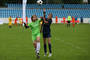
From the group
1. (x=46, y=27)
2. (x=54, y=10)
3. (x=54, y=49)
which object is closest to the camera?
(x=46, y=27)

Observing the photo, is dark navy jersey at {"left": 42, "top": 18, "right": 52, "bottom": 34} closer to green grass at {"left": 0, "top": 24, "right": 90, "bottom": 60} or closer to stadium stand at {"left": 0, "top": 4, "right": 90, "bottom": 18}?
green grass at {"left": 0, "top": 24, "right": 90, "bottom": 60}

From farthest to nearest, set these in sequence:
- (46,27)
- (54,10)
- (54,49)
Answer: (54,10)
(54,49)
(46,27)

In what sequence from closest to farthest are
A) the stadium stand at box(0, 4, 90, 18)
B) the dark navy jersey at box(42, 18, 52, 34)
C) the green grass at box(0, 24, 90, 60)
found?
the green grass at box(0, 24, 90, 60) → the dark navy jersey at box(42, 18, 52, 34) → the stadium stand at box(0, 4, 90, 18)

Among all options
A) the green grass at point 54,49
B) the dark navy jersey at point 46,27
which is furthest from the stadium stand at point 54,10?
the dark navy jersey at point 46,27

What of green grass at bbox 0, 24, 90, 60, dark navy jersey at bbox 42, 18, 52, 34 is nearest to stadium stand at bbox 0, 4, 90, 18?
green grass at bbox 0, 24, 90, 60

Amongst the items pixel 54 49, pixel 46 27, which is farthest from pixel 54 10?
pixel 46 27

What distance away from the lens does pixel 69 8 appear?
5547 centimetres

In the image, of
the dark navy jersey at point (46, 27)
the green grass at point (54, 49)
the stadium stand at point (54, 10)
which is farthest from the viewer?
the stadium stand at point (54, 10)

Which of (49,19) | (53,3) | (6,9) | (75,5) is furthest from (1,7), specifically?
(49,19)

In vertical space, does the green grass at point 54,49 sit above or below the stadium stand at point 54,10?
below

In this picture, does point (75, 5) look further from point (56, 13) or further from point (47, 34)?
point (47, 34)

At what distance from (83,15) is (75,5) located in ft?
9.09

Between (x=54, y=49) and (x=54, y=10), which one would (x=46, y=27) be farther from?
(x=54, y=10)

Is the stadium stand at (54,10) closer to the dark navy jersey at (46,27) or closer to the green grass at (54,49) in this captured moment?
the green grass at (54,49)
